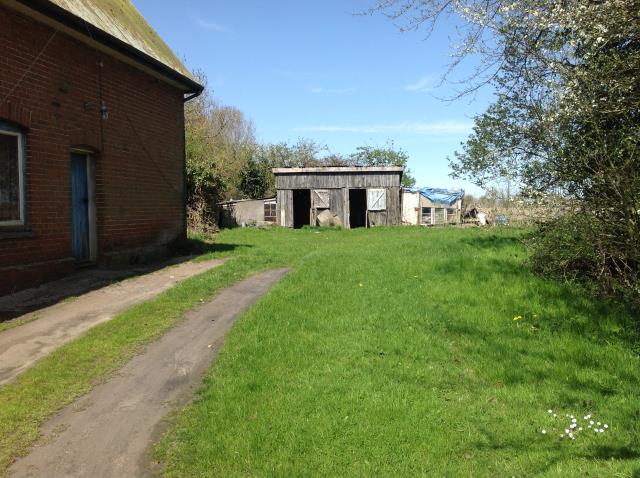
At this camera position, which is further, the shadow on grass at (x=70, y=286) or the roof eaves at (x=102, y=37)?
the roof eaves at (x=102, y=37)

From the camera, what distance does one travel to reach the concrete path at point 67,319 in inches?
215

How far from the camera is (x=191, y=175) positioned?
24000 mm

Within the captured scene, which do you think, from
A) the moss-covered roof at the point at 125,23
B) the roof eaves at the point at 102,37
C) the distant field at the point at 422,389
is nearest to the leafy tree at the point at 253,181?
the moss-covered roof at the point at 125,23

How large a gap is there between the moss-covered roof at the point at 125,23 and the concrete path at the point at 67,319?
4765 millimetres

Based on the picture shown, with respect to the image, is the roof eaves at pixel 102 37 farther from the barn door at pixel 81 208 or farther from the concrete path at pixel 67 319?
the concrete path at pixel 67 319

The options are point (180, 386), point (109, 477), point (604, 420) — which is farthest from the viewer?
point (180, 386)

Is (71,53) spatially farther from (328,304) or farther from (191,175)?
(191,175)

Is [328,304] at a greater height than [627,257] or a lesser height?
lesser

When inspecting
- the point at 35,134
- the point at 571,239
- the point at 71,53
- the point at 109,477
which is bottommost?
the point at 109,477

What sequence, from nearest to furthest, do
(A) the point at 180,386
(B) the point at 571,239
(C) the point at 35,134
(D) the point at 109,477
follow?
(D) the point at 109,477 < (A) the point at 180,386 < (B) the point at 571,239 < (C) the point at 35,134

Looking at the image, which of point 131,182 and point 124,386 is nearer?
point 124,386

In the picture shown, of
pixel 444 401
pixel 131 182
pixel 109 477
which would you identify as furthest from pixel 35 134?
pixel 444 401

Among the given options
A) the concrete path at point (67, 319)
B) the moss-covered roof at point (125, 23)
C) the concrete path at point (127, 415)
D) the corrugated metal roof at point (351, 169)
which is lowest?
the concrete path at point (127, 415)

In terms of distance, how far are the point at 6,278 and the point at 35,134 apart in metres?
2.40
